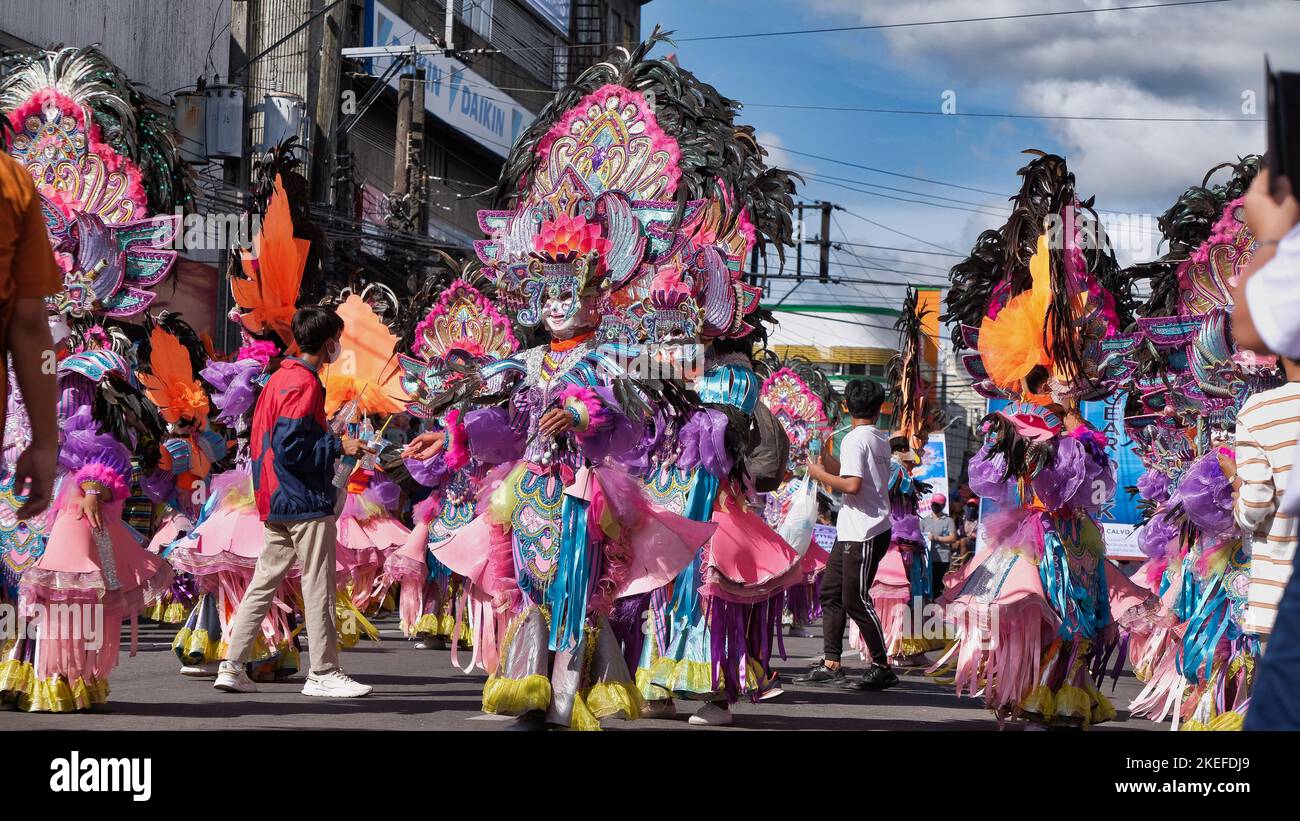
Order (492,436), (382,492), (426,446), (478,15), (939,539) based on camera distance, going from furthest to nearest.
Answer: (478,15) < (939,539) < (382,492) < (426,446) < (492,436)

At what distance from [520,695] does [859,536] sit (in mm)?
4151

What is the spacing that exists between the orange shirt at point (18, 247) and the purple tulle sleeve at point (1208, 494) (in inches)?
195

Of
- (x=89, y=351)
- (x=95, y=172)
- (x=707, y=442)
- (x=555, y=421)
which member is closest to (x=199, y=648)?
(x=89, y=351)

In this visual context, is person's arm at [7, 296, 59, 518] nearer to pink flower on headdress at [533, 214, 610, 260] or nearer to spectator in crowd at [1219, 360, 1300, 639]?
pink flower on headdress at [533, 214, 610, 260]

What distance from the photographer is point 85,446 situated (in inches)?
278

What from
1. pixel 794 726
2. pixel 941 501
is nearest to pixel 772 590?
pixel 794 726

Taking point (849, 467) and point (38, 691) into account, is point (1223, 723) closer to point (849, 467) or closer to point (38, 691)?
point (849, 467)

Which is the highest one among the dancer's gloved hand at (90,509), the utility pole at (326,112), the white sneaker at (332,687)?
the utility pole at (326,112)

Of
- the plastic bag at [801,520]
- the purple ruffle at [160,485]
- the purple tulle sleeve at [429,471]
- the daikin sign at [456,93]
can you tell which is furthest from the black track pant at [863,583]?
the daikin sign at [456,93]

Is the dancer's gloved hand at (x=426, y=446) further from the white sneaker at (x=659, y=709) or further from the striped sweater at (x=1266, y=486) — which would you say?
the striped sweater at (x=1266, y=486)

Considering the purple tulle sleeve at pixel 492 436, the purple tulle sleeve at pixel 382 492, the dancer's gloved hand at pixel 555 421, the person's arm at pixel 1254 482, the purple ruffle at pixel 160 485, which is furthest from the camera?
the purple tulle sleeve at pixel 382 492

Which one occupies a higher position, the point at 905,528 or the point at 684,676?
the point at 905,528

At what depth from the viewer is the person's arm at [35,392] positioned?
358 centimetres

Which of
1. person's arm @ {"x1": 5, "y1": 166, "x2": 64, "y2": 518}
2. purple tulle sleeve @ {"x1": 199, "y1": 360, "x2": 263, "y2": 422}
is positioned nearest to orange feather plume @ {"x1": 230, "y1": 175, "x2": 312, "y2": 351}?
purple tulle sleeve @ {"x1": 199, "y1": 360, "x2": 263, "y2": 422}
